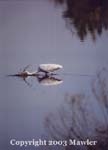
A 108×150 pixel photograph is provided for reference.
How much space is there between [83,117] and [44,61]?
0.43m

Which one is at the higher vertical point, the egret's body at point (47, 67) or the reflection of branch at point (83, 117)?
the egret's body at point (47, 67)

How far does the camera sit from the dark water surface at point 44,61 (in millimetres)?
10289

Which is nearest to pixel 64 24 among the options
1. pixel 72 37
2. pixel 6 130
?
pixel 72 37

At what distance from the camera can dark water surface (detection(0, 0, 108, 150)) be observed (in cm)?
1029

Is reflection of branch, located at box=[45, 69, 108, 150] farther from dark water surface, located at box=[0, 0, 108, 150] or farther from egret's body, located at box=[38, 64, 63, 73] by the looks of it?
egret's body, located at box=[38, 64, 63, 73]

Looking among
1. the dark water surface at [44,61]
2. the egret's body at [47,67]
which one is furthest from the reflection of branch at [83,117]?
the egret's body at [47,67]

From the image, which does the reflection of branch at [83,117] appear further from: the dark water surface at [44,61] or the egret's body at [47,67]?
the egret's body at [47,67]

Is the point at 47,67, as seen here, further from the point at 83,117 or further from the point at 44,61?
the point at 83,117

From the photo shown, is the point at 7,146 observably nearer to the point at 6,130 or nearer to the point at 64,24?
the point at 6,130

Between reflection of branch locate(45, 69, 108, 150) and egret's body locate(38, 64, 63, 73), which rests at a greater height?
egret's body locate(38, 64, 63, 73)

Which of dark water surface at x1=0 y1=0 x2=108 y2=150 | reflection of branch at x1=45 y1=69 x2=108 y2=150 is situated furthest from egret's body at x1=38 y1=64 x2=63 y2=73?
reflection of branch at x1=45 y1=69 x2=108 y2=150

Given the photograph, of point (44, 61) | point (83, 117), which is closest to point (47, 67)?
point (44, 61)

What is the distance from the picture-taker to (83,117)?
10320 mm

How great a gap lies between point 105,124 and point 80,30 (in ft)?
2.01
